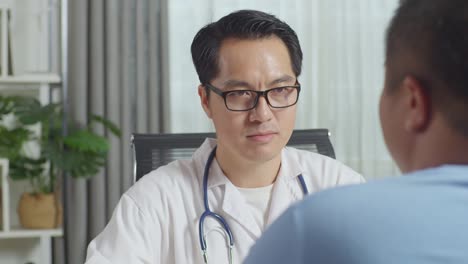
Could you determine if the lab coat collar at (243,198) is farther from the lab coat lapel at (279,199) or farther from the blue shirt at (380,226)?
the blue shirt at (380,226)

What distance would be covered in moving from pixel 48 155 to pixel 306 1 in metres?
1.49

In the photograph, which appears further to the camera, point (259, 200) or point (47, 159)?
point (47, 159)

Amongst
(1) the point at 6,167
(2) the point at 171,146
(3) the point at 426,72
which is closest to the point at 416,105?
(3) the point at 426,72

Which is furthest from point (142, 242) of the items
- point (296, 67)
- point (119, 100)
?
point (119, 100)

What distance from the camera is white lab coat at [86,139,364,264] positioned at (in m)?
1.67

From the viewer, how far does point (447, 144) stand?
2.16 ft

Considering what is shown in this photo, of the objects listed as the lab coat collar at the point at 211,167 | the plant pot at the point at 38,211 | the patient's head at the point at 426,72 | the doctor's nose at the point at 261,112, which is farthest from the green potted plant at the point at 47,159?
the patient's head at the point at 426,72

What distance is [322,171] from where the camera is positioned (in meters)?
1.96

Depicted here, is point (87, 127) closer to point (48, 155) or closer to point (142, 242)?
point (48, 155)

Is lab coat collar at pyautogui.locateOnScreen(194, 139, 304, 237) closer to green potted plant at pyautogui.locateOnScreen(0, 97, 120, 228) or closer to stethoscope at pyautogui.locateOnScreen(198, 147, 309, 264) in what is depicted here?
stethoscope at pyautogui.locateOnScreen(198, 147, 309, 264)

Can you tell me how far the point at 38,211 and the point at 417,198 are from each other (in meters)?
2.93

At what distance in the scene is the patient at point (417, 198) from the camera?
2.03 feet

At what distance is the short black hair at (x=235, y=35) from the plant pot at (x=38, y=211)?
5.71ft

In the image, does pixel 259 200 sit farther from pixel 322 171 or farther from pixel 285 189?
pixel 322 171
